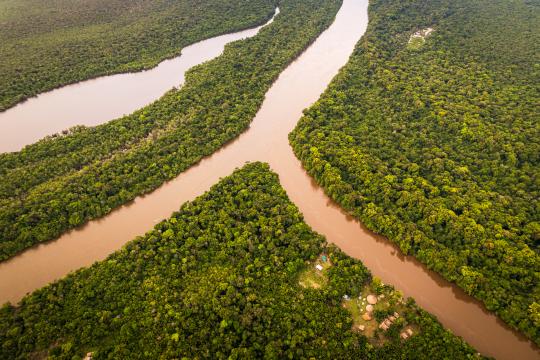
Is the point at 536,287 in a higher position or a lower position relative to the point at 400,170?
lower

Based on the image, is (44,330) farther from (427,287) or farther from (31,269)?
(427,287)

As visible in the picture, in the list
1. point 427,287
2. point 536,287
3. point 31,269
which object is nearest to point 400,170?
point 427,287

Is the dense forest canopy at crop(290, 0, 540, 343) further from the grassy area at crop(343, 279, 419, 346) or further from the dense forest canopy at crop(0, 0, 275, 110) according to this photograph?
the dense forest canopy at crop(0, 0, 275, 110)

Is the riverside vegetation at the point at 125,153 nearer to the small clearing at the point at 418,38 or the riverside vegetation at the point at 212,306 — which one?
the riverside vegetation at the point at 212,306

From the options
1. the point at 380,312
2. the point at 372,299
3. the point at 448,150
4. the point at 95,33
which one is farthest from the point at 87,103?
the point at 448,150

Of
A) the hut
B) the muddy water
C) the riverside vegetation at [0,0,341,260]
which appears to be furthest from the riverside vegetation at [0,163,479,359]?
the muddy water

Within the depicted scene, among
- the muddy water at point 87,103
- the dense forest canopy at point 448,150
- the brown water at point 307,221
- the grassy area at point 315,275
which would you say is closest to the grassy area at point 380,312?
the brown water at point 307,221
